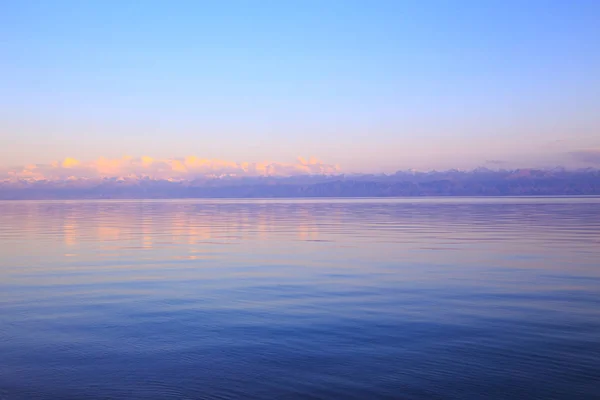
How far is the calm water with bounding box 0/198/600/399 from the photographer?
9.61 meters

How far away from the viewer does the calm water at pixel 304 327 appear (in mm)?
9609

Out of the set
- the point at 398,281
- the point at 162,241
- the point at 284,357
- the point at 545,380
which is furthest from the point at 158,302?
the point at 162,241

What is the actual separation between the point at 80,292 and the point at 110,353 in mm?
8092

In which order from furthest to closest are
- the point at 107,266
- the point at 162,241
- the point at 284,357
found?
the point at 162,241, the point at 107,266, the point at 284,357

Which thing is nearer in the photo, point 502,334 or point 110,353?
point 110,353

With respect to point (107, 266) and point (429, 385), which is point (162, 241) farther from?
point (429, 385)

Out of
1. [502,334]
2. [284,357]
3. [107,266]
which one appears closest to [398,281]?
[502,334]

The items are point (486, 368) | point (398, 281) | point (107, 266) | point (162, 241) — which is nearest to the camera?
point (486, 368)

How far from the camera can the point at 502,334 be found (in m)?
12.6

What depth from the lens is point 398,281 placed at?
20.2 metres

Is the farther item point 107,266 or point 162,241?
point 162,241

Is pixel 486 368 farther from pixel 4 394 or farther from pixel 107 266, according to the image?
pixel 107 266

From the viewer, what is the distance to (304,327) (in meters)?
13.5

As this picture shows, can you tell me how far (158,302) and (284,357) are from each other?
714 cm
